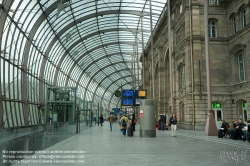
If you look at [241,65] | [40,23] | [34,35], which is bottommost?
[241,65]

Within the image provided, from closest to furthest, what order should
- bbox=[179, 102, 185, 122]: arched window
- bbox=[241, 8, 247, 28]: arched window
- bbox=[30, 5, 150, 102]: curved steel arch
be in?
bbox=[241, 8, 247, 28]: arched window
bbox=[179, 102, 185, 122]: arched window
bbox=[30, 5, 150, 102]: curved steel arch

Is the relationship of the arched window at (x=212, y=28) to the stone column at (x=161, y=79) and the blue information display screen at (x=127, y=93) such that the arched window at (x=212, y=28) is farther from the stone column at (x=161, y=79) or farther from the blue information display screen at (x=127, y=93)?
the stone column at (x=161, y=79)

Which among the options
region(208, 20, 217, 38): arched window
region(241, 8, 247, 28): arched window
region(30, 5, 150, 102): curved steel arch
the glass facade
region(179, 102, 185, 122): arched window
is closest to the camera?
region(241, 8, 247, 28): arched window

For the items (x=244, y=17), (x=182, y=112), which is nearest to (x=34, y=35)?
(x=182, y=112)

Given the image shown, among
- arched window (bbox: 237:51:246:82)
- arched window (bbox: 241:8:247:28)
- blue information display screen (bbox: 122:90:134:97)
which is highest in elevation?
arched window (bbox: 241:8:247:28)

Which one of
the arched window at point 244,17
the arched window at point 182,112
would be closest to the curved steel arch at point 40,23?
the arched window at point 182,112

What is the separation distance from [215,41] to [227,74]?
12.2 ft

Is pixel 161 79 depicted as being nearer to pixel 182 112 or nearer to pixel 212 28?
pixel 182 112

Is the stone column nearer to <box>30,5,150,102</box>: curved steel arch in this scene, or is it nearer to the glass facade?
the glass facade

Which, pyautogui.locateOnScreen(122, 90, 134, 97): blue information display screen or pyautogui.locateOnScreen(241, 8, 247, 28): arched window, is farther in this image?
pyautogui.locateOnScreen(241, 8, 247, 28): arched window

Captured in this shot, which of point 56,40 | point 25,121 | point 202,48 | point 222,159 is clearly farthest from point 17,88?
point 222,159

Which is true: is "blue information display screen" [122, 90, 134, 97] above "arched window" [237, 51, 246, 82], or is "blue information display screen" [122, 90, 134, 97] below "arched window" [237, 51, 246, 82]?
below

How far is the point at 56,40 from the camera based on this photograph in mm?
45031

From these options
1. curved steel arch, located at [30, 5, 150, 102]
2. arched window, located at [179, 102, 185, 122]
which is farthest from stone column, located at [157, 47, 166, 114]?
arched window, located at [179, 102, 185, 122]
